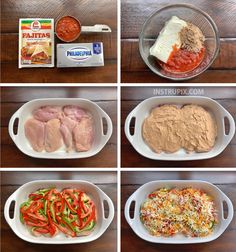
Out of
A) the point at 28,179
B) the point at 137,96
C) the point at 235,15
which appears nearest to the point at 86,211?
the point at 28,179

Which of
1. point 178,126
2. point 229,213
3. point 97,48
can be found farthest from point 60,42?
point 229,213

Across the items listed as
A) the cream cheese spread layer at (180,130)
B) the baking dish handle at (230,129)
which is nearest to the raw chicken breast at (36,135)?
the cream cheese spread layer at (180,130)

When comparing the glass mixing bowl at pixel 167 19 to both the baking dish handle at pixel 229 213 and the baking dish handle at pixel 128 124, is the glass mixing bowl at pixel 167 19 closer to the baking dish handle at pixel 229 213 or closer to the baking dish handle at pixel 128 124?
the baking dish handle at pixel 128 124

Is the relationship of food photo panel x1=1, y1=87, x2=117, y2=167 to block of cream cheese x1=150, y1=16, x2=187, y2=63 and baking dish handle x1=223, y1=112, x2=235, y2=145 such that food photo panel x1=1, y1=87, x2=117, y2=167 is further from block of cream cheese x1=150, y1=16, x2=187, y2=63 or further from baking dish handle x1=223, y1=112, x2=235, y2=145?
baking dish handle x1=223, y1=112, x2=235, y2=145

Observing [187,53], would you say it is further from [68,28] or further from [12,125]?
[12,125]

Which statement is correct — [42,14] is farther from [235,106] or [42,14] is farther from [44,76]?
[235,106]
